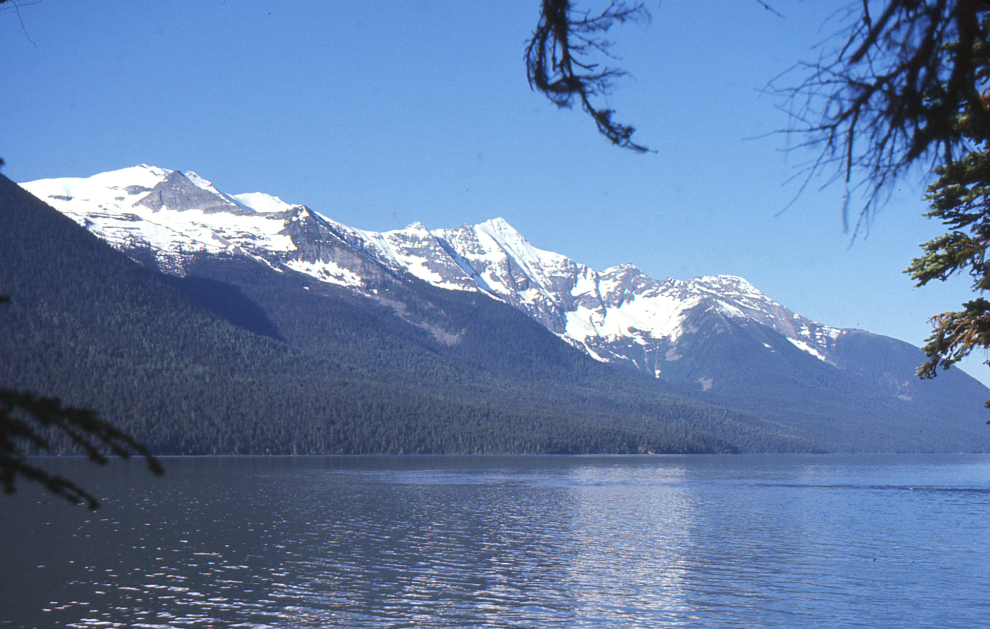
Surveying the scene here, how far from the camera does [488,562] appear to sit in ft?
199

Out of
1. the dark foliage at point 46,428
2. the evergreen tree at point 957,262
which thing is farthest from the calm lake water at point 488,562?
the dark foliage at point 46,428

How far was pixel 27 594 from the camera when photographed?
4666cm

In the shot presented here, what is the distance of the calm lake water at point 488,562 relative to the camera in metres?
42.4

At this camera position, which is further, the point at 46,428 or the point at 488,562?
the point at 488,562

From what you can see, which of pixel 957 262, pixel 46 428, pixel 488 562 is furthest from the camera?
pixel 488 562

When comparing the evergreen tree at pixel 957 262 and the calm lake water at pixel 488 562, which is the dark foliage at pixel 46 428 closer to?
the evergreen tree at pixel 957 262

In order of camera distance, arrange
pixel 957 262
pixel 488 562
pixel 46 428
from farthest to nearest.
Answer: pixel 488 562
pixel 957 262
pixel 46 428

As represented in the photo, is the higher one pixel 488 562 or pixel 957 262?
pixel 957 262

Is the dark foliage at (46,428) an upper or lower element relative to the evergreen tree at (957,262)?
lower

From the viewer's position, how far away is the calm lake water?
42.4 meters

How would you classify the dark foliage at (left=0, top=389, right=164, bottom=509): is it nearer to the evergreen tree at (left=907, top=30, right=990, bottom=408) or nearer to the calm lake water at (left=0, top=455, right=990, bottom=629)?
the evergreen tree at (left=907, top=30, right=990, bottom=408)

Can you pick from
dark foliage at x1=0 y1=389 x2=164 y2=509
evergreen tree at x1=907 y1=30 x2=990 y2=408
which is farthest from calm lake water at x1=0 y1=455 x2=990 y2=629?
dark foliage at x1=0 y1=389 x2=164 y2=509

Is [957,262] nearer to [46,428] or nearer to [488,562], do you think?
[46,428]

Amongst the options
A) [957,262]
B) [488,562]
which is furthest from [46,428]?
[488,562]
